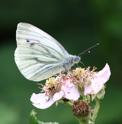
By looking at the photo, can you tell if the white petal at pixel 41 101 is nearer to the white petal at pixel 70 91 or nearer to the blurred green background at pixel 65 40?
the white petal at pixel 70 91

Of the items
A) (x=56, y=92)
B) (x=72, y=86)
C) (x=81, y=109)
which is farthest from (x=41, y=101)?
(x=81, y=109)

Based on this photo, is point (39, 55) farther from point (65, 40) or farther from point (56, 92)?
point (65, 40)

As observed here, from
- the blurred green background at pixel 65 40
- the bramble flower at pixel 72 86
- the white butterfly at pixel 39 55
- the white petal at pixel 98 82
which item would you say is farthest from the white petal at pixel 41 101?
the blurred green background at pixel 65 40

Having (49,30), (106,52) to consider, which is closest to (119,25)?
(106,52)

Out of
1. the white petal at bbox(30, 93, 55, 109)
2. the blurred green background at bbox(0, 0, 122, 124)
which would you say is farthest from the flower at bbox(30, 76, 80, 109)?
the blurred green background at bbox(0, 0, 122, 124)

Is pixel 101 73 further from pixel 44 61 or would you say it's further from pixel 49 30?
pixel 49 30

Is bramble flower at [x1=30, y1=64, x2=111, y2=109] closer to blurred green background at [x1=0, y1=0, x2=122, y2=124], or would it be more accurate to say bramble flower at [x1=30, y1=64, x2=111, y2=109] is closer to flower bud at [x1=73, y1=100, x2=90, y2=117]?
flower bud at [x1=73, y1=100, x2=90, y2=117]
